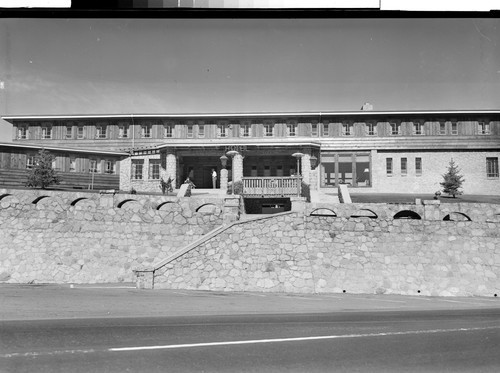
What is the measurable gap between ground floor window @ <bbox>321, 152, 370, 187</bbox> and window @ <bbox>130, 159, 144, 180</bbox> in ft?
39.7

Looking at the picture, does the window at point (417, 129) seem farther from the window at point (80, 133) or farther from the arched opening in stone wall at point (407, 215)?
the window at point (80, 133)

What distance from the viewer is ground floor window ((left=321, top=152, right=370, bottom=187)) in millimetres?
27562

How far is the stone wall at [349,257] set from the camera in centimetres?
1775

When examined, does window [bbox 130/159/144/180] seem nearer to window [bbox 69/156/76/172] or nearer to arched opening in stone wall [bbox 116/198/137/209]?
window [bbox 69/156/76/172]

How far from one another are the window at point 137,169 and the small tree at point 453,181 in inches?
766

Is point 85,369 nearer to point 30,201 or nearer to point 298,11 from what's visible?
point 298,11

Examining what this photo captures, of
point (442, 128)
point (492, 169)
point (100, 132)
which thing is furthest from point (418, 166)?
point (100, 132)

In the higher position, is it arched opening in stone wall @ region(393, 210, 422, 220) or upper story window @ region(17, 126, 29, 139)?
upper story window @ region(17, 126, 29, 139)

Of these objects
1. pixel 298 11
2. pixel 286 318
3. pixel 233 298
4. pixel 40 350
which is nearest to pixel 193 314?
pixel 286 318

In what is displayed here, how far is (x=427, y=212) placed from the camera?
19.9m

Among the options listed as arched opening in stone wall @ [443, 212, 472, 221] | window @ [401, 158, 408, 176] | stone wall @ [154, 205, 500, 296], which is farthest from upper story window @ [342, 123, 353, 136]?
stone wall @ [154, 205, 500, 296]

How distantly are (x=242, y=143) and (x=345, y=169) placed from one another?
7.38 metres

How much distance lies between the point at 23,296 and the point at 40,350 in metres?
7.96

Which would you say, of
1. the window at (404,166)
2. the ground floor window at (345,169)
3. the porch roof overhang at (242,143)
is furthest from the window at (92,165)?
the window at (404,166)
